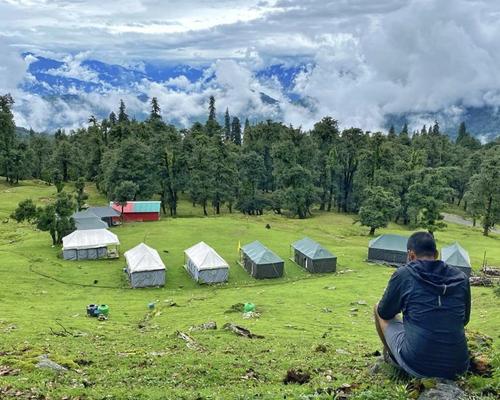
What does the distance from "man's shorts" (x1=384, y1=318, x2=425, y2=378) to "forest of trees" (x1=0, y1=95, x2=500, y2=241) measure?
73.7 m

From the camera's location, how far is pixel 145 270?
50.2m

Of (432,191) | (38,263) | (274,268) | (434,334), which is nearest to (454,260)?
(274,268)

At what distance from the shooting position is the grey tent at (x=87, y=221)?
67.9 m

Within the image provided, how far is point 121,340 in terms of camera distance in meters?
23.3

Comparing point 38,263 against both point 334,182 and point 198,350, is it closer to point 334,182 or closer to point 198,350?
point 198,350

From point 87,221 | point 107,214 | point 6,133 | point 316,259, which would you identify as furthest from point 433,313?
point 6,133

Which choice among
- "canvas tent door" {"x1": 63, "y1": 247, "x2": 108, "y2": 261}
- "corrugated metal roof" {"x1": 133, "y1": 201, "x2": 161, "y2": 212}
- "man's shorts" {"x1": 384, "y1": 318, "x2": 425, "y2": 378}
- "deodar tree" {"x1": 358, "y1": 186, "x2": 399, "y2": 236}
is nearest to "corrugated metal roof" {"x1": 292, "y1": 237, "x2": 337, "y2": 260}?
"deodar tree" {"x1": 358, "y1": 186, "x2": 399, "y2": 236}

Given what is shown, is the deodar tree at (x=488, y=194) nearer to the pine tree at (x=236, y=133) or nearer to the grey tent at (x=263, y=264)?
the grey tent at (x=263, y=264)

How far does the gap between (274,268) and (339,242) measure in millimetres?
24571

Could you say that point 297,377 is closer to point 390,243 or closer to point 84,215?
point 390,243

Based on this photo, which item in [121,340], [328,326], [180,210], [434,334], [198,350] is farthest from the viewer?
[180,210]

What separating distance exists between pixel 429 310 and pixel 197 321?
25061 mm

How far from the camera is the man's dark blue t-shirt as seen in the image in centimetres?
887

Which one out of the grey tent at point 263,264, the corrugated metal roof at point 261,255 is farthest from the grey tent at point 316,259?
the corrugated metal roof at point 261,255
